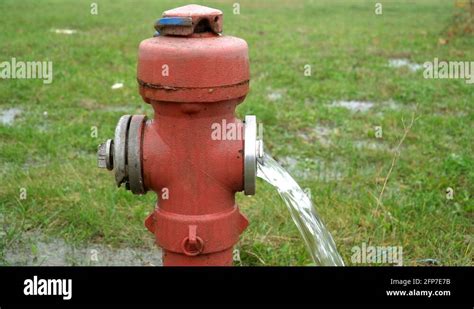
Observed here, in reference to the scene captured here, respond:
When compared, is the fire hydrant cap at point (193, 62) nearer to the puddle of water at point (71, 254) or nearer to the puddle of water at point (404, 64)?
the puddle of water at point (71, 254)

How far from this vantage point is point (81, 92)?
5.52m

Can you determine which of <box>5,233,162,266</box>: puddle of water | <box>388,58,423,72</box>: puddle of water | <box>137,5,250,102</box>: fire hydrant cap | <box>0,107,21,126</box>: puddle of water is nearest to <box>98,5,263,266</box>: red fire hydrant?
<box>137,5,250,102</box>: fire hydrant cap

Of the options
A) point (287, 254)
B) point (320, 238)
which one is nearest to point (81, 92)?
point (287, 254)

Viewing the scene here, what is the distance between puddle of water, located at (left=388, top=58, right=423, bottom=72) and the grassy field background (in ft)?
0.41

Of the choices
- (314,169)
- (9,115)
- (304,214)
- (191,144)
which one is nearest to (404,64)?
(314,169)

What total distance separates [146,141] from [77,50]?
5.92 meters

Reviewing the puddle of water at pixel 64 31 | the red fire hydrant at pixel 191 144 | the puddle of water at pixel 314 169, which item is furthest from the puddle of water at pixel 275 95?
the puddle of water at pixel 64 31

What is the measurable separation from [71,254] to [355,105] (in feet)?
10.7

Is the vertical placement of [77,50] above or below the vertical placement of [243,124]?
below

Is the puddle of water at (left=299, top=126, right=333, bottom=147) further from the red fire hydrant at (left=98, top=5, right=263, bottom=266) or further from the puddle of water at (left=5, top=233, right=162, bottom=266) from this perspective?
the red fire hydrant at (left=98, top=5, right=263, bottom=266)

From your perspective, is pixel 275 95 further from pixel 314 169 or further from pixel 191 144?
pixel 191 144

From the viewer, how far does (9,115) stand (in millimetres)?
4820

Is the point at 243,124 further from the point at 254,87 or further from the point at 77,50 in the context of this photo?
the point at 77,50
